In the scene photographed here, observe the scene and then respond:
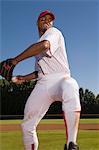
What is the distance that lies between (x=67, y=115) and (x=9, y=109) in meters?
30.2

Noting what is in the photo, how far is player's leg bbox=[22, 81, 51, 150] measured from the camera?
383cm

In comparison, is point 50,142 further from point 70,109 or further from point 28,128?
point 70,109

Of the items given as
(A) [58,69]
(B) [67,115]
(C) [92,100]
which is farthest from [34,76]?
(C) [92,100]

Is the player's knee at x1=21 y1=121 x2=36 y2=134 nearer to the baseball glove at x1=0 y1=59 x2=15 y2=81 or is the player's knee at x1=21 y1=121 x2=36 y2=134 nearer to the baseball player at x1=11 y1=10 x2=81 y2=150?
the baseball player at x1=11 y1=10 x2=81 y2=150

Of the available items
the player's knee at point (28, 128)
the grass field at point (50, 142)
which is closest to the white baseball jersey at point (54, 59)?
the player's knee at point (28, 128)

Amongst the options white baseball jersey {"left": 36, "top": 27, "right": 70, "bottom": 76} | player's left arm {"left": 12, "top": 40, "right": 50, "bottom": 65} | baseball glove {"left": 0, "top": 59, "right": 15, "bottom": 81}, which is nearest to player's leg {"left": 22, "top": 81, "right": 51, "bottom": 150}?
white baseball jersey {"left": 36, "top": 27, "right": 70, "bottom": 76}

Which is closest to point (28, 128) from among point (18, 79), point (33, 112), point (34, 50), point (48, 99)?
point (33, 112)

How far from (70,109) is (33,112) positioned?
398mm

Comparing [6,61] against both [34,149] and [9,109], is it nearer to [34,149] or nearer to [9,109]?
[34,149]

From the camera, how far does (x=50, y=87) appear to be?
3.82 metres

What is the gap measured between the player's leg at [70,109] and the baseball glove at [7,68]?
1.79 feet

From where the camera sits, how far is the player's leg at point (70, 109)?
3713mm

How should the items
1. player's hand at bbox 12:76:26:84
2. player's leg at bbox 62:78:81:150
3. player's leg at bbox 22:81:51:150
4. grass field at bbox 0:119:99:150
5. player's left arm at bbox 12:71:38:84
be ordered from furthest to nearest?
1. grass field at bbox 0:119:99:150
2. player's left arm at bbox 12:71:38:84
3. player's hand at bbox 12:76:26:84
4. player's leg at bbox 22:81:51:150
5. player's leg at bbox 62:78:81:150

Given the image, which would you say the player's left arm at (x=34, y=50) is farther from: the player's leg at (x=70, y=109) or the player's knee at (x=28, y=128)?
the player's knee at (x=28, y=128)
